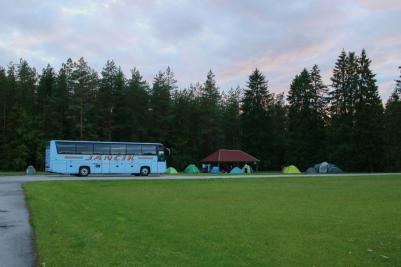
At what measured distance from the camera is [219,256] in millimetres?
8023

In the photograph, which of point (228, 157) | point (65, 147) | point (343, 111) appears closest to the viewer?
point (65, 147)

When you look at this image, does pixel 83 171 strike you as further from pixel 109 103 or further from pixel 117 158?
pixel 109 103

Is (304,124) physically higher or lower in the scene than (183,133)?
higher

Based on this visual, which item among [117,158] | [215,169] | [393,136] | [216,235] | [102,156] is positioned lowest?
[216,235]

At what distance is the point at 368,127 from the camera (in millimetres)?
76188

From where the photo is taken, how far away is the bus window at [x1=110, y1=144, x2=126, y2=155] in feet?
147

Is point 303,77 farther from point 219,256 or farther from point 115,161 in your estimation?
point 219,256

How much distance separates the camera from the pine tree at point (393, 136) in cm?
7100

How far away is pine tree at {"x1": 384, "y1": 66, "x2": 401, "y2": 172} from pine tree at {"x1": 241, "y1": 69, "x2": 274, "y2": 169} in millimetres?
22443

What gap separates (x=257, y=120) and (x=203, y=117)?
470 inches

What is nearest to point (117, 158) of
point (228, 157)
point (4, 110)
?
point (228, 157)

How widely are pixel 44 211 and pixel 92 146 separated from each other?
3030 cm

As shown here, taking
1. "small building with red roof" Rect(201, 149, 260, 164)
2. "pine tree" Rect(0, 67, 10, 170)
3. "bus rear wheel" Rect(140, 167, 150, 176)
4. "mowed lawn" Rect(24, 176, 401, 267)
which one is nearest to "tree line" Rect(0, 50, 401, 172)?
"pine tree" Rect(0, 67, 10, 170)

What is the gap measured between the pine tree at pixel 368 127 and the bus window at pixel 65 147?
49212 mm
